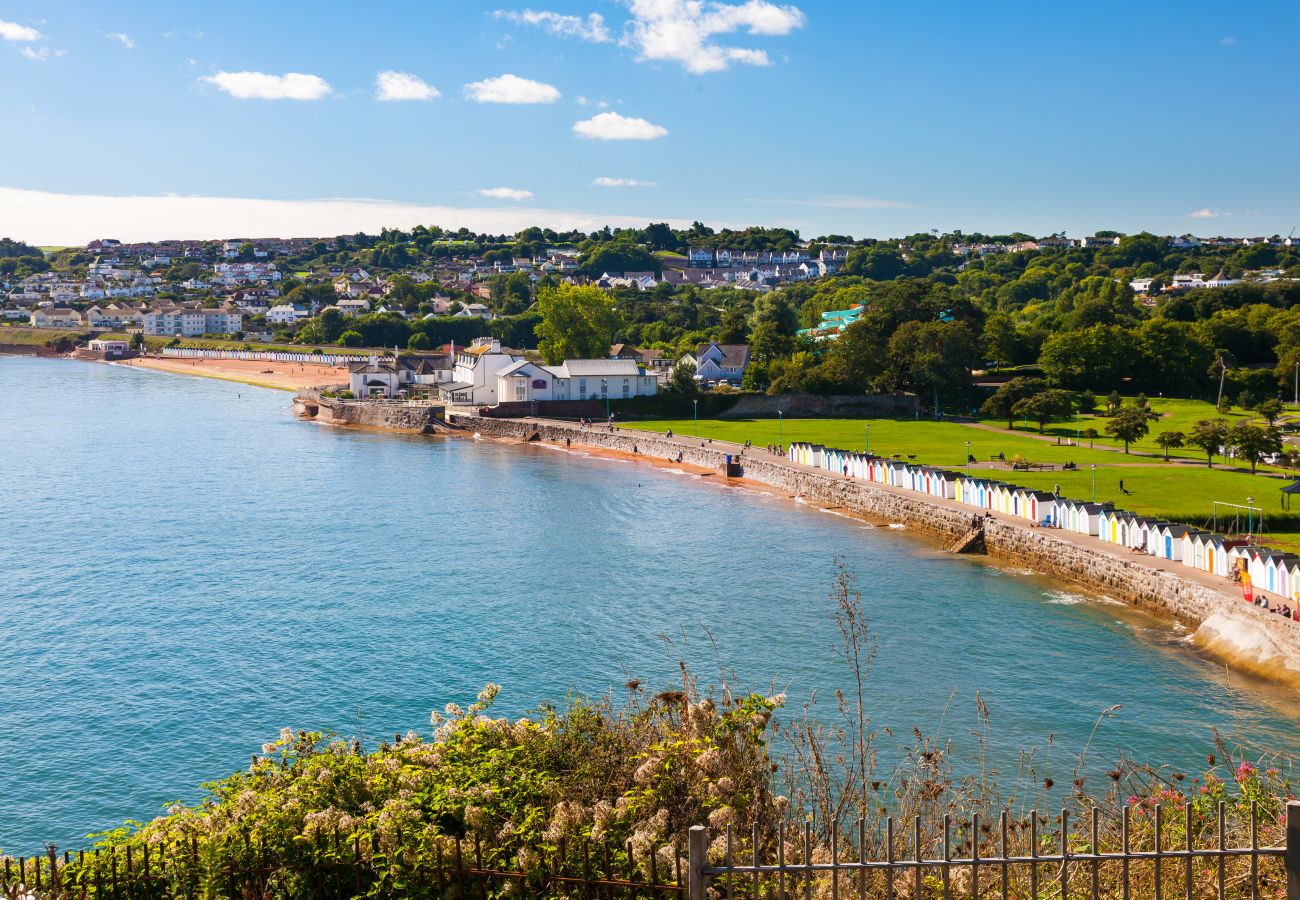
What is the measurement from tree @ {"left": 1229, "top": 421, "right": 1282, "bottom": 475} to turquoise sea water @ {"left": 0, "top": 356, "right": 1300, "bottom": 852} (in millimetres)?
14126

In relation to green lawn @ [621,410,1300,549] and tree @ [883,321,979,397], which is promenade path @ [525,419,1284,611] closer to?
green lawn @ [621,410,1300,549]

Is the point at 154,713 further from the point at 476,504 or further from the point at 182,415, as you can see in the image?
the point at 182,415

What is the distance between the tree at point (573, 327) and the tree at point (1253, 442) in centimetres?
5078

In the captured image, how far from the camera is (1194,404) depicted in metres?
72.4

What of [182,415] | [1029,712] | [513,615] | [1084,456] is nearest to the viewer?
[1029,712]

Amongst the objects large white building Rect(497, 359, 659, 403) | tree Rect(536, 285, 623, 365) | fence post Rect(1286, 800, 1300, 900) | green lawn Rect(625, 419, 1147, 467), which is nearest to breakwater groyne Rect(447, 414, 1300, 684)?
green lawn Rect(625, 419, 1147, 467)

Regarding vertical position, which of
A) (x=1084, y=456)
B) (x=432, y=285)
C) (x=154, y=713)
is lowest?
(x=154, y=713)

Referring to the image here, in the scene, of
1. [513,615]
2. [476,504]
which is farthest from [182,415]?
[513,615]

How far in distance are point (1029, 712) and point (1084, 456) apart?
30953mm

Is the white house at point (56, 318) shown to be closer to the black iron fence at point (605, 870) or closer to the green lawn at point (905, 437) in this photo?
the green lawn at point (905, 437)

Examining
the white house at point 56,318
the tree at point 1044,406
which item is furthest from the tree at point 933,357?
the white house at point 56,318

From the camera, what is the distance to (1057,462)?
1898 inches

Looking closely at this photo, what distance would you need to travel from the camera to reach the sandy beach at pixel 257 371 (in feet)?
346

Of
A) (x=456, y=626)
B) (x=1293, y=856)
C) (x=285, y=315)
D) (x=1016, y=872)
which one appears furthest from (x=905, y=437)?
(x=285, y=315)
